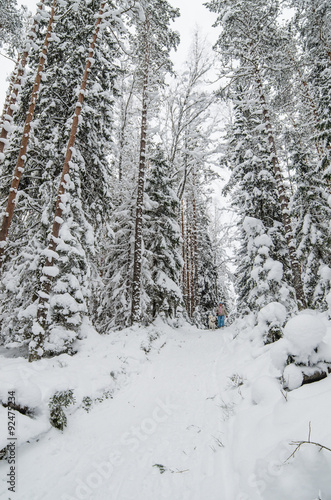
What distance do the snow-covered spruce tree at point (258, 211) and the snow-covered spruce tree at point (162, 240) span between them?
3.84 m

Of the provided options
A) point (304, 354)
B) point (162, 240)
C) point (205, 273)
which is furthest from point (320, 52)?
point (205, 273)

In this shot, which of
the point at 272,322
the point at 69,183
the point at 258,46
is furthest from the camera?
the point at 258,46

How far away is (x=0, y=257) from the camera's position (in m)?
6.71

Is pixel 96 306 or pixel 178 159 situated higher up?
pixel 178 159

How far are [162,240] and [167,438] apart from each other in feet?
35.8

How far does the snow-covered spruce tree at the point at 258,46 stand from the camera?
10.5 metres

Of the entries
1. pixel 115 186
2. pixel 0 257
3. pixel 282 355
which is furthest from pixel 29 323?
pixel 115 186

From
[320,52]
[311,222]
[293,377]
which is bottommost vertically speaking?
[293,377]

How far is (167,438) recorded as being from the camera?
151 inches

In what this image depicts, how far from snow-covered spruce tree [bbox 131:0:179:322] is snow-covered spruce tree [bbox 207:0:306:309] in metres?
2.36

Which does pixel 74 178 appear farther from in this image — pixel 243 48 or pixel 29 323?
pixel 243 48

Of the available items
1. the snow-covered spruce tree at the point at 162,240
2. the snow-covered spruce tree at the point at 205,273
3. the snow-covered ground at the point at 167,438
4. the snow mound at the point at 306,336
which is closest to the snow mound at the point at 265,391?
the snow-covered ground at the point at 167,438

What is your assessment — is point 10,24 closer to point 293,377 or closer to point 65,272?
point 65,272

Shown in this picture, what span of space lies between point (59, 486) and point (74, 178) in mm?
7991
